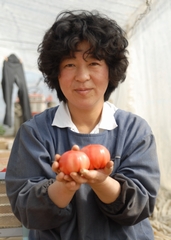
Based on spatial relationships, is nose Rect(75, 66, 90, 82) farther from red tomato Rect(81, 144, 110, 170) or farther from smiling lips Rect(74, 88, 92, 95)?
red tomato Rect(81, 144, 110, 170)

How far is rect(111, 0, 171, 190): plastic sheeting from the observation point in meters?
4.40

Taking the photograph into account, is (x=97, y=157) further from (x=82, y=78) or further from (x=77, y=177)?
(x=82, y=78)

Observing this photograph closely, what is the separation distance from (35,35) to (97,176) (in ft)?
23.4

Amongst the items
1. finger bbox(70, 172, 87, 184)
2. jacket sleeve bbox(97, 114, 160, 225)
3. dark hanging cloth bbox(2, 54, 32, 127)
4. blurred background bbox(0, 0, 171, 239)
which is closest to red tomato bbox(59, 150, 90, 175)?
finger bbox(70, 172, 87, 184)

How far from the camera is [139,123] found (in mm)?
1778

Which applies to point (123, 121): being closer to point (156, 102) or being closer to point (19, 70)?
point (156, 102)

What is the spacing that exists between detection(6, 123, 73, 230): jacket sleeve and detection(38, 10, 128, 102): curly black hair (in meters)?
0.34

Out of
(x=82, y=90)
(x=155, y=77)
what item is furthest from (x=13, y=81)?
(x=82, y=90)

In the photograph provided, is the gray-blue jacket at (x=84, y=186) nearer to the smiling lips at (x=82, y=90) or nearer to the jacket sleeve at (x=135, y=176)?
the jacket sleeve at (x=135, y=176)

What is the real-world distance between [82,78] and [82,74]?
18 millimetres

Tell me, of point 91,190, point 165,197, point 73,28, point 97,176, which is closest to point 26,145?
point 91,190

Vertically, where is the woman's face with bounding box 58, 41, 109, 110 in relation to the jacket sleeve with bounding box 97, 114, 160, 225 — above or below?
above

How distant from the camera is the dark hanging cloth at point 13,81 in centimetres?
871

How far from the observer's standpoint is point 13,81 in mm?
8766
